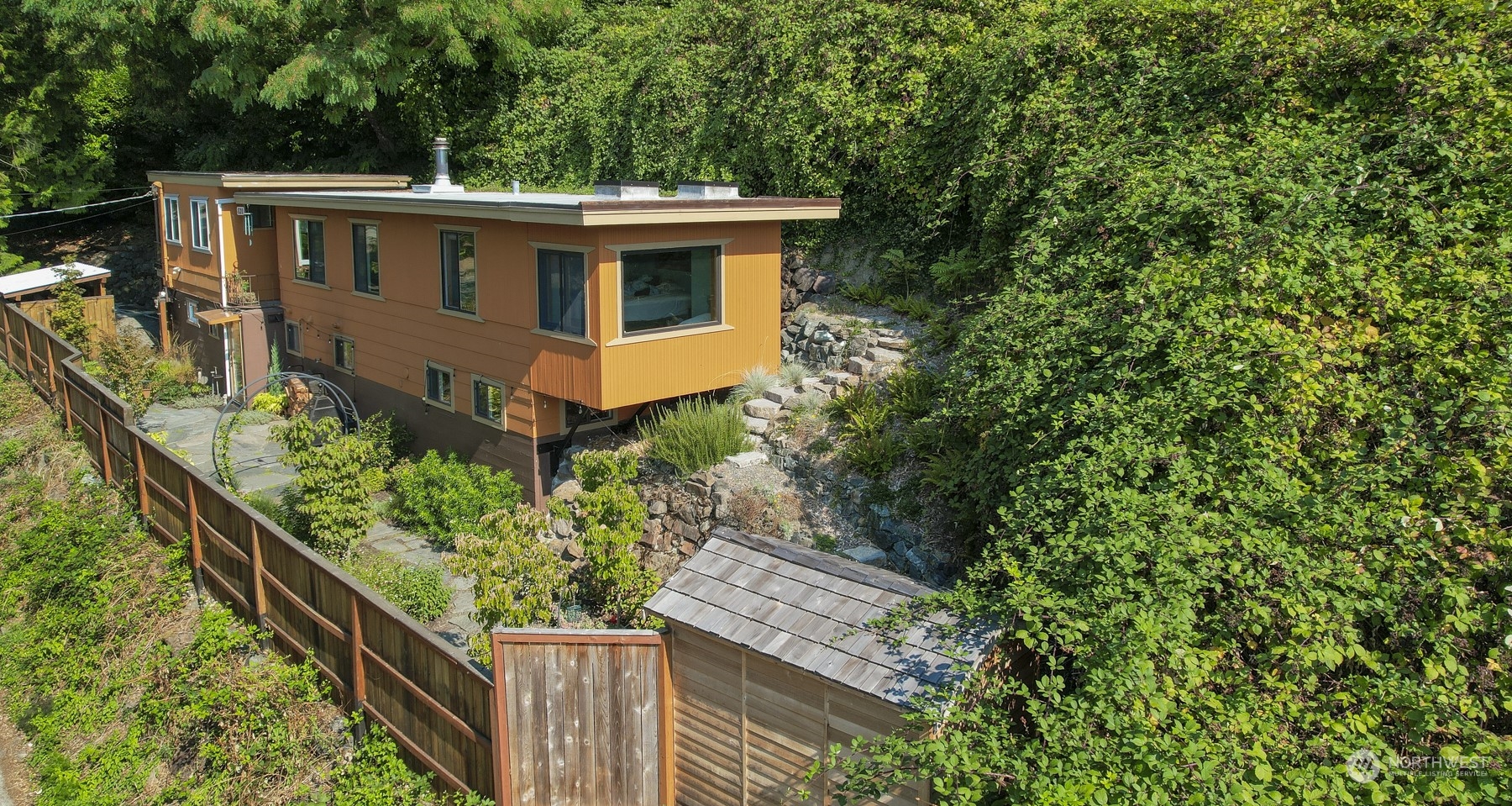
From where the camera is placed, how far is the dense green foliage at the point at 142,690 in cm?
777

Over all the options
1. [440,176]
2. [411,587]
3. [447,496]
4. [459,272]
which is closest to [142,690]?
[411,587]

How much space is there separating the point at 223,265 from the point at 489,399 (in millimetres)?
9046

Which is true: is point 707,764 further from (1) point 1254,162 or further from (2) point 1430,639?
(1) point 1254,162

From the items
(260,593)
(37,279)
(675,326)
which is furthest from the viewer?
(37,279)

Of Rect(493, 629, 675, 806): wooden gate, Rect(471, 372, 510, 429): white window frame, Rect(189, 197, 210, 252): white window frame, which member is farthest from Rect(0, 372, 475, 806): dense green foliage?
Rect(189, 197, 210, 252): white window frame

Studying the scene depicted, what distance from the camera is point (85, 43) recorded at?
75.0 feet

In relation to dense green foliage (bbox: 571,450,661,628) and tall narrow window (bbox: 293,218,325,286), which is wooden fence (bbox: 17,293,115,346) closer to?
tall narrow window (bbox: 293,218,325,286)

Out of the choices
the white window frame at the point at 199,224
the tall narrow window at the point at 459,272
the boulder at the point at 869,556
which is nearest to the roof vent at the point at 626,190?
the tall narrow window at the point at 459,272

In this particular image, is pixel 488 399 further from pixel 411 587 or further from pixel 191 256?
pixel 191 256

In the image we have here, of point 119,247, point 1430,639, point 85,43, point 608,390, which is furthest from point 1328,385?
point 119,247

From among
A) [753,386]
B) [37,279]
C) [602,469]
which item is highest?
[37,279]

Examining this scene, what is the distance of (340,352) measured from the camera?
16875 mm

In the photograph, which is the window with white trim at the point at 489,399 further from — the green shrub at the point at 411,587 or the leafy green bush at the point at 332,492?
the green shrub at the point at 411,587

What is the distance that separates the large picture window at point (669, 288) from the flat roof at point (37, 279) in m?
16.3
